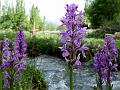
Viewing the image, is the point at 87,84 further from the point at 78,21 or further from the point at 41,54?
the point at 78,21

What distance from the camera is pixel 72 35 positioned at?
3.13m

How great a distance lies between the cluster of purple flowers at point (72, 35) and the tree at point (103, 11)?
69.7ft

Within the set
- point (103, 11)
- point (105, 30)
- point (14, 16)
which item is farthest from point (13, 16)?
point (103, 11)

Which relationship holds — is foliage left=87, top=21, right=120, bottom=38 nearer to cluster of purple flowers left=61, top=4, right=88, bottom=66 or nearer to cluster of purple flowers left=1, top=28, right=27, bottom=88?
cluster of purple flowers left=1, top=28, right=27, bottom=88

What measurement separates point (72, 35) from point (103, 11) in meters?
22.0

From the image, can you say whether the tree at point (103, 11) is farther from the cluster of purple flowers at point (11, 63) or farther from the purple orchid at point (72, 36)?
the purple orchid at point (72, 36)

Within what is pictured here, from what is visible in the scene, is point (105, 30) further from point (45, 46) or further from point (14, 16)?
point (45, 46)

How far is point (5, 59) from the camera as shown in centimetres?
326

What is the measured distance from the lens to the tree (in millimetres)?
24578

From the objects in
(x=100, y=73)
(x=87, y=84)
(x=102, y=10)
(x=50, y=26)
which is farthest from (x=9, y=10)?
(x=100, y=73)

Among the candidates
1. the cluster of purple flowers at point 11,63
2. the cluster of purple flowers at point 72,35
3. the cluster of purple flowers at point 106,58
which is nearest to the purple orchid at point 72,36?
the cluster of purple flowers at point 72,35

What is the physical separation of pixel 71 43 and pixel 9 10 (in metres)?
15.3

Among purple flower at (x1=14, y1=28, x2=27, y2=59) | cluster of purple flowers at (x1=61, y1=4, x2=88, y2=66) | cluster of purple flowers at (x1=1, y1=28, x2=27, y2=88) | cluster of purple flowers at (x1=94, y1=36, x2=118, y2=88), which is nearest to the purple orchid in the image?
cluster of purple flowers at (x1=61, y1=4, x2=88, y2=66)

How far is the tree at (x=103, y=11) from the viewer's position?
24.6 m
